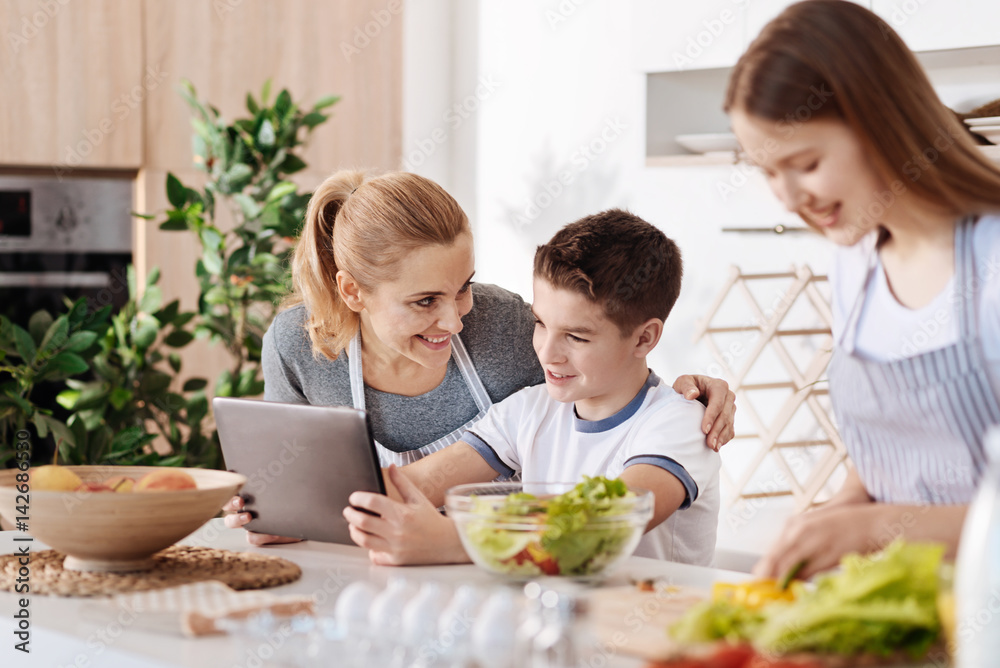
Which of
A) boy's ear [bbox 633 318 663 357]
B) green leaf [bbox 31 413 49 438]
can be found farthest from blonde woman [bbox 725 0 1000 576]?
green leaf [bbox 31 413 49 438]

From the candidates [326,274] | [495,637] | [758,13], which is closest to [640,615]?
[495,637]

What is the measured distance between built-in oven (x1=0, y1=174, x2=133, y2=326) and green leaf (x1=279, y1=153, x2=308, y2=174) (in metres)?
0.75

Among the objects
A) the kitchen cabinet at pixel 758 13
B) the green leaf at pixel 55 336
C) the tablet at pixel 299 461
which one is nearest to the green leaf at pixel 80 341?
the green leaf at pixel 55 336

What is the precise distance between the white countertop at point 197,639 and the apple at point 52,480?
13 cm

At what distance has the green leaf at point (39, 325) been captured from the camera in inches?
106

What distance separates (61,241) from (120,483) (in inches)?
103

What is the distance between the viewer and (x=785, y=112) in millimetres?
1104

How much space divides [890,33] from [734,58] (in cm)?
282

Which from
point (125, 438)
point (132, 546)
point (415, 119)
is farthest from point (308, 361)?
point (415, 119)

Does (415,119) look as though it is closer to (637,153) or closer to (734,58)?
(637,153)

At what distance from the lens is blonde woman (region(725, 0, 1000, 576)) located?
42.8 inches

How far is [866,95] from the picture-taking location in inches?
42.9

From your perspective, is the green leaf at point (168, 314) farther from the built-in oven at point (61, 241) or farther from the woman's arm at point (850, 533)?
the woman's arm at point (850, 533)

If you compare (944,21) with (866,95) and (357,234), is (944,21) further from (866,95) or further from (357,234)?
(866,95)
